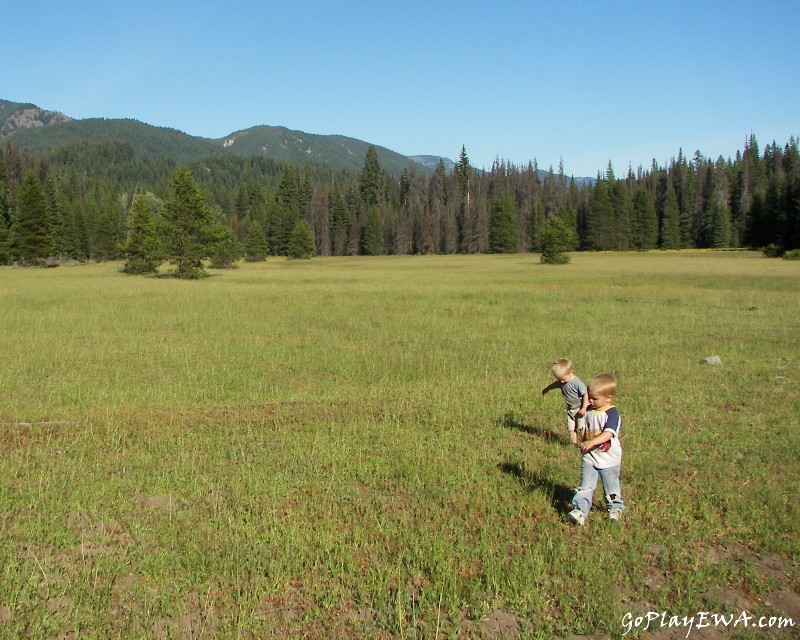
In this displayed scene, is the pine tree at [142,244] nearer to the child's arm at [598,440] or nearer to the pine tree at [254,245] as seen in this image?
the pine tree at [254,245]

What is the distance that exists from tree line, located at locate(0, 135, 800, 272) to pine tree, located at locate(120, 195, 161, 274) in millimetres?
202

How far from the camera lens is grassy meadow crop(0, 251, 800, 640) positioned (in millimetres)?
5141

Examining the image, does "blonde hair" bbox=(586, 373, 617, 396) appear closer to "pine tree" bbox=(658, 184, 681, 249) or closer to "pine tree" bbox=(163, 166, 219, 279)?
"pine tree" bbox=(163, 166, 219, 279)

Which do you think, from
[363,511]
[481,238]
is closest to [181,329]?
[363,511]

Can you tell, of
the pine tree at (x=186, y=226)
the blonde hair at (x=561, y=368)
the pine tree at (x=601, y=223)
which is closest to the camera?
the blonde hair at (x=561, y=368)

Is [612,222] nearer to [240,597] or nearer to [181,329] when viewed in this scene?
[181,329]

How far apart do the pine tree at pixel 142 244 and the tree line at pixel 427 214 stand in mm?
202

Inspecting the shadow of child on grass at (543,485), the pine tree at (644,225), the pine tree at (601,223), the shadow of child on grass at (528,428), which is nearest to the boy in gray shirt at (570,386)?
the shadow of child on grass at (528,428)

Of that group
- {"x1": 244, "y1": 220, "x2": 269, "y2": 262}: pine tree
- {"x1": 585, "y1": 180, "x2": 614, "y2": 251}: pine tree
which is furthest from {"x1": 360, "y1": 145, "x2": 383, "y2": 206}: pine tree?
{"x1": 244, "y1": 220, "x2": 269, "y2": 262}: pine tree

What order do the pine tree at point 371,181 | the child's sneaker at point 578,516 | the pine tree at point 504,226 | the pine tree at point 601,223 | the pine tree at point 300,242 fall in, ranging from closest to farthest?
the child's sneaker at point 578,516 < the pine tree at point 300,242 < the pine tree at point 601,223 < the pine tree at point 504,226 < the pine tree at point 371,181

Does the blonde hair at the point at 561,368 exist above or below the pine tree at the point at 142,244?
below

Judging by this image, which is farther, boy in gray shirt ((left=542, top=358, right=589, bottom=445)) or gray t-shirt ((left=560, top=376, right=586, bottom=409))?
gray t-shirt ((left=560, top=376, right=586, bottom=409))

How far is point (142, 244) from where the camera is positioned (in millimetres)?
60812

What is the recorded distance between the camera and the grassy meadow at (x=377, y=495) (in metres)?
5.14
